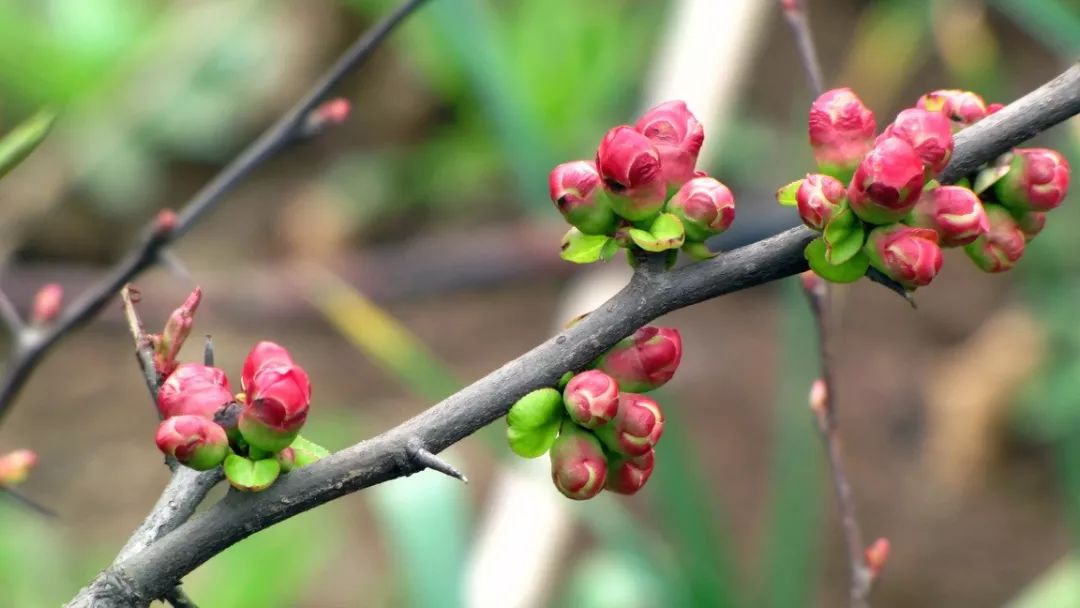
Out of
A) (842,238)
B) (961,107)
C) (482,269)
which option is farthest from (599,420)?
(482,269)

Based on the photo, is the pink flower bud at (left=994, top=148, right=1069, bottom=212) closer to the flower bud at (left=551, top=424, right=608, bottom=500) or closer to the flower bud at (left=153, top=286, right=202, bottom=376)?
the flower bud at (left=551, top=424, right=608, bottom=500)

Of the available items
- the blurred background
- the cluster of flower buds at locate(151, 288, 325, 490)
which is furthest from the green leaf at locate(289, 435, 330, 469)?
the blurred background

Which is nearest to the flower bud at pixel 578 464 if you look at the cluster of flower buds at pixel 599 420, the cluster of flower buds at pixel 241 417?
the cluster of flower buds at pixel 599 420

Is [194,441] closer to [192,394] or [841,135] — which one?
[192,394]

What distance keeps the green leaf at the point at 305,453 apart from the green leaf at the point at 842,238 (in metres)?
0.21

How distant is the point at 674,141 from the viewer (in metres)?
0.45

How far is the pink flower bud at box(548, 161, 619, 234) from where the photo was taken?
0.44 meters

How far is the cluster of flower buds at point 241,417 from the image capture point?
1.32 feet

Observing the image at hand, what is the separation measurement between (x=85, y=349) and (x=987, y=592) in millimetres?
2028

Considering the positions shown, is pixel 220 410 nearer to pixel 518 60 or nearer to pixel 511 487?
pixel 511 487

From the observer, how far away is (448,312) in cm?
262

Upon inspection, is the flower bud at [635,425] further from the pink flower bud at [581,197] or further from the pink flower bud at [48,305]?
the pink flower bud at [48,305]

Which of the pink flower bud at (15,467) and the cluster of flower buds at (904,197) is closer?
the cluster of flower buds at (904,197)

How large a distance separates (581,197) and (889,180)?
0.39 feet
